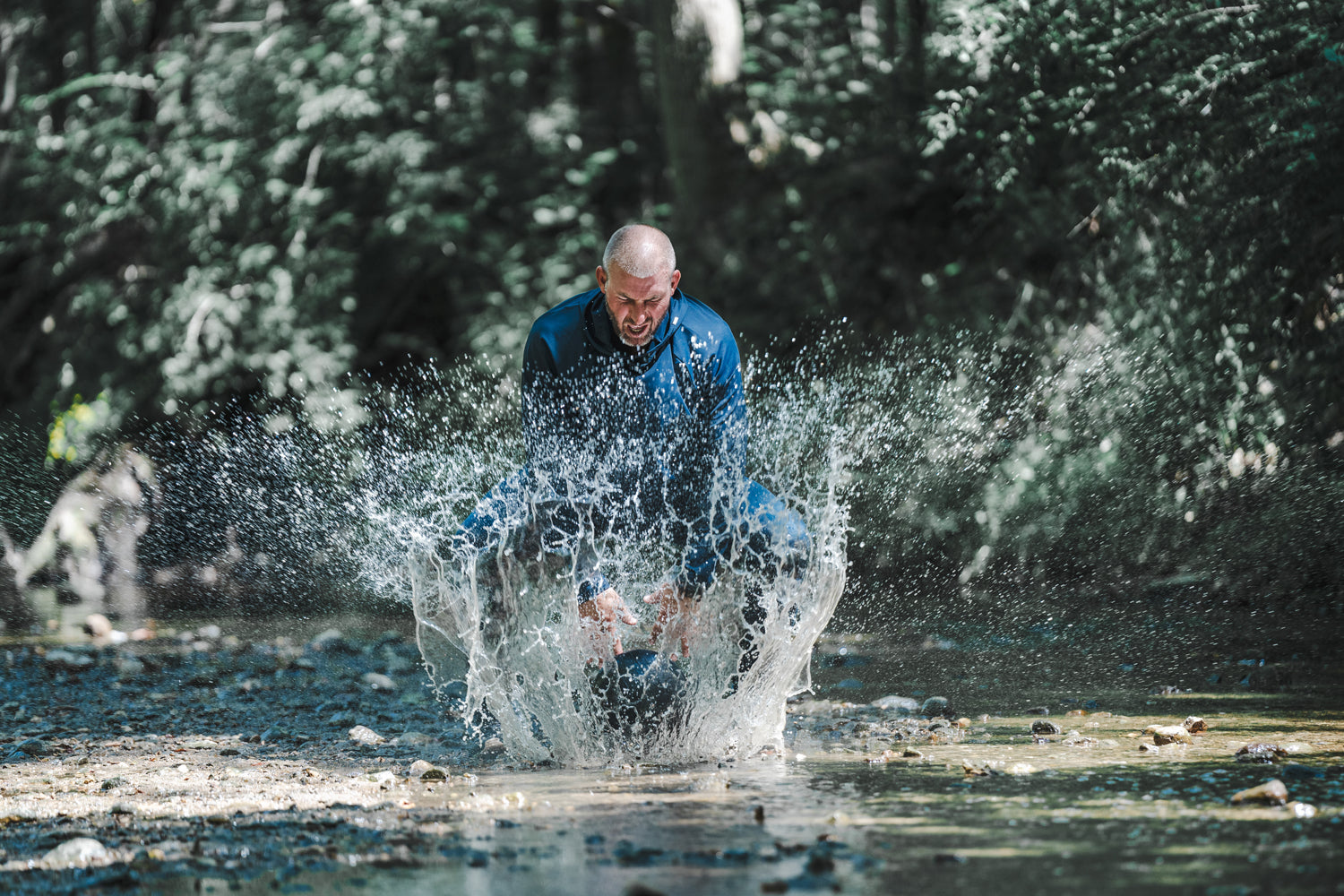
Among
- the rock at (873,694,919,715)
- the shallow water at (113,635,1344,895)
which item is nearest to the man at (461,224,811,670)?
the shallow water at (113,635,1344,895)

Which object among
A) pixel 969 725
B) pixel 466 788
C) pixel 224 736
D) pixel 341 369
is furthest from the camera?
pixel 341 369

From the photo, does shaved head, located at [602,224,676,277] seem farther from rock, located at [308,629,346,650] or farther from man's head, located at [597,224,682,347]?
rock, located at [308,629,346,650]

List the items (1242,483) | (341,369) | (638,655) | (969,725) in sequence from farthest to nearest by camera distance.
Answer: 1. (341,369)
2. (1242,483)
3. (969,725)
4. (638,655)

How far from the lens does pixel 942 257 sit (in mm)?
Answer: 8906

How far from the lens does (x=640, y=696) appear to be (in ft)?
12.9

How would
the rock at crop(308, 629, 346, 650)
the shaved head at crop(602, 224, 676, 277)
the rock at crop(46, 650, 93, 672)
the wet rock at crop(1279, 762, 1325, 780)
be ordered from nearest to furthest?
the wet rock at crop(1279, 762, 1325, 780), the shaved head at crop(602, 224, 676, 277), the rock at crop(46, 650, 93, 672), the rock at crop(308, 629, 346, 650)

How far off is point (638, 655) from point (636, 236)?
1.28 meters

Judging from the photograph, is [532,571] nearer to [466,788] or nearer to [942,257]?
[466,788]

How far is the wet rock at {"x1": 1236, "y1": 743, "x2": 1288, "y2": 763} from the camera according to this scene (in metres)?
3.61

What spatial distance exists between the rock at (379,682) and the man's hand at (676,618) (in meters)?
1.79

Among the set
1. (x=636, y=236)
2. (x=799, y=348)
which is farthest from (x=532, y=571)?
(x=799, y=348)

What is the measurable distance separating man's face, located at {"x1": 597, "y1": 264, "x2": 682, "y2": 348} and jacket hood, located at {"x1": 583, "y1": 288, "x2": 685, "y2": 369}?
97mm

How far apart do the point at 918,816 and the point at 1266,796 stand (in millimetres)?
789

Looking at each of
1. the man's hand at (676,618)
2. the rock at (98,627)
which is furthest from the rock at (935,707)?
the rock at (98,627)
